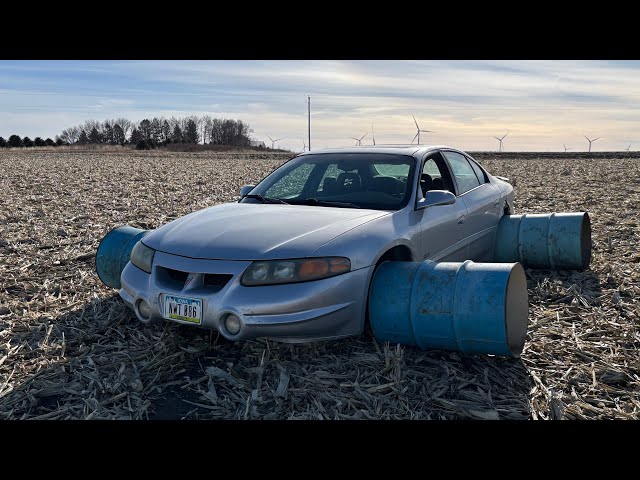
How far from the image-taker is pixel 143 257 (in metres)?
4.58

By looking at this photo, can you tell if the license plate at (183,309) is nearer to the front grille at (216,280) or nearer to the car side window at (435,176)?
the front grille at (216,280)

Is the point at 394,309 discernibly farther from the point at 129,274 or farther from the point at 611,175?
the point at 611,175

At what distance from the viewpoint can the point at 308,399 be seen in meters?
3.74

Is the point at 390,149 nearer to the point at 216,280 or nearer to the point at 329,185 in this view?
the point at 329,185

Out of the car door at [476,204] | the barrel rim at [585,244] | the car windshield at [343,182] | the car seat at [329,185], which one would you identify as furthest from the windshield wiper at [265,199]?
the barrel rim at [585,244]

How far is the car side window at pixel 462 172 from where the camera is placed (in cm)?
609

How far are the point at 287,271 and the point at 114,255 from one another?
2311 millimetres

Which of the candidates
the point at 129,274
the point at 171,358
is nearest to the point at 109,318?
the point at 129,274

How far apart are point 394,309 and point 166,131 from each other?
85450 millimetres

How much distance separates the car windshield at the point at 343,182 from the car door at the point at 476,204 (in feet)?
2.90

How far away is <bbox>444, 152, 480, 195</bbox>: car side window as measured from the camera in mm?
6086

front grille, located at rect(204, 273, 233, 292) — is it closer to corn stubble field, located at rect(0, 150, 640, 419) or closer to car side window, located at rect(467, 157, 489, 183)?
corn stubble field, located at rect(0, 150, 640, 419)

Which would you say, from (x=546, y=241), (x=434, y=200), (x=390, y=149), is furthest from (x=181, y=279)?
(x=546, y=241)

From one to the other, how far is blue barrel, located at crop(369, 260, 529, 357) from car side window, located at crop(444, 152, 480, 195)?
2.02 metres
